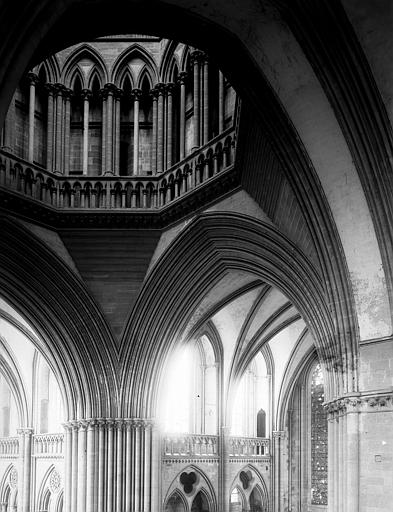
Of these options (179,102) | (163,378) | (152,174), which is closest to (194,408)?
(163,378)

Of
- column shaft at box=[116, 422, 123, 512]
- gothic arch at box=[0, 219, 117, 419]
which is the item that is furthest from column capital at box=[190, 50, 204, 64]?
column shaft at box=[116, 422, 123, 512]

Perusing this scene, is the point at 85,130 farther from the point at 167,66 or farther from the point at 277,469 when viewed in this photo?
the point at 277,469

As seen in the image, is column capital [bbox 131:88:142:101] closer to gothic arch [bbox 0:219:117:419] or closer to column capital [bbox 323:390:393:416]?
gothic arch [bbox 0:219:117:419]

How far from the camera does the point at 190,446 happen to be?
70.0 feet

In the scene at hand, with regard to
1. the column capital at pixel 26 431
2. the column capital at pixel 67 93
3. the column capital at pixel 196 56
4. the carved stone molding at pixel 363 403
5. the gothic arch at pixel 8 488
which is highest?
the column capital at pixel 196 56

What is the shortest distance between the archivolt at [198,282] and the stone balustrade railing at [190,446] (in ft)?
9.73

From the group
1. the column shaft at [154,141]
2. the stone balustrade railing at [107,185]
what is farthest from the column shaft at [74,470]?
the column shaft at [154,141]

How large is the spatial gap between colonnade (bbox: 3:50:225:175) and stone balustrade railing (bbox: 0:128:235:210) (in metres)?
0.49

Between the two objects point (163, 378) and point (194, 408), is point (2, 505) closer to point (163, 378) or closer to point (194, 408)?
point (194, 408)

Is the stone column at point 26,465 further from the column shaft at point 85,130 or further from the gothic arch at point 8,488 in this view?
the column shaft at point 85,130

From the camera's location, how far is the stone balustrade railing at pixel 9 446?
24.8 meters

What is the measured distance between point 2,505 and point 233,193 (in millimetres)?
15255

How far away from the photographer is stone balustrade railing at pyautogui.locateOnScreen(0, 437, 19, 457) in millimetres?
24755

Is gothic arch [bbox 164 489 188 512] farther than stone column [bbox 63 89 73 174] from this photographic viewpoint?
Yes
